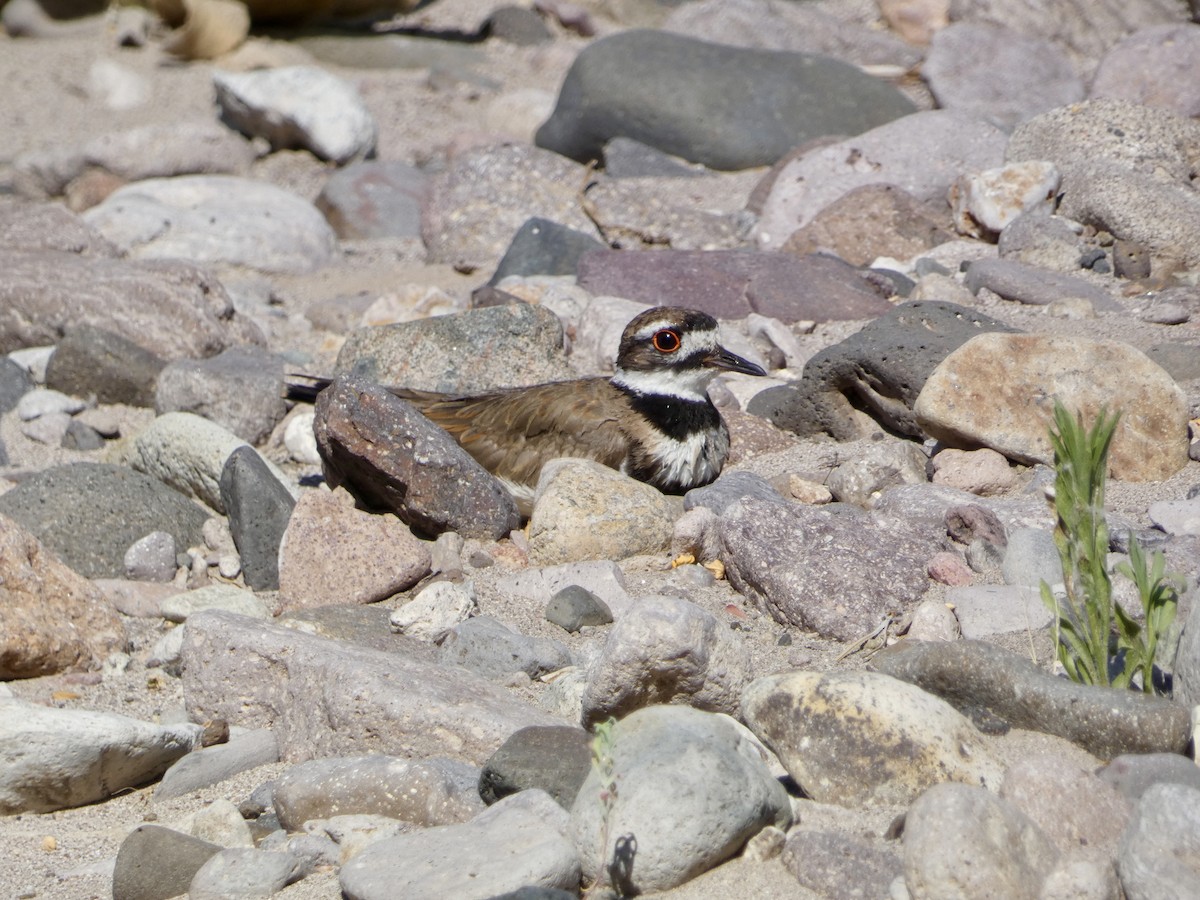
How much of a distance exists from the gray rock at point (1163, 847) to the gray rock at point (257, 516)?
3.83m

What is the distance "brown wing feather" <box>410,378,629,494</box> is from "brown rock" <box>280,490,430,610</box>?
34.7 inches

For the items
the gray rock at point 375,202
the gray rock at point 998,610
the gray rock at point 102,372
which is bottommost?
Result: the gray rock at point 375,202

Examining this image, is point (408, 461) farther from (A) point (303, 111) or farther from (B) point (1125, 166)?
(A) point (303, 111)

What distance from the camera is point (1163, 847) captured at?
2.96 m

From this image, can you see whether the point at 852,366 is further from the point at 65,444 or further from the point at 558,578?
the point at 65,444

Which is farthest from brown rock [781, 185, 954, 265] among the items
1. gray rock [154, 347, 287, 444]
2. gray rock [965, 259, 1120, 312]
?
gray rock [154, 347, 287, 444]

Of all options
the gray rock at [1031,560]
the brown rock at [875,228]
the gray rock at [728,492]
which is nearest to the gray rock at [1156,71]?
the brown rock at [875,228]

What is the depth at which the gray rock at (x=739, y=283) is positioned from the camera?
796 centimetres

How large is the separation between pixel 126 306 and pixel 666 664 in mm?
5863

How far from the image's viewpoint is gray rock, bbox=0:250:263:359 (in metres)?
8.58

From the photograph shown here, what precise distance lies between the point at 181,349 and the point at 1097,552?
241 inches

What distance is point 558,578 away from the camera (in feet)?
17.6

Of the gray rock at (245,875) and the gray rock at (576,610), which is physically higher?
the gray rock at (245,875)

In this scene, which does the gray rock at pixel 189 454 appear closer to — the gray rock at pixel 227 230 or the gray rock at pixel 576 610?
the gray rock at pixel 576 610
